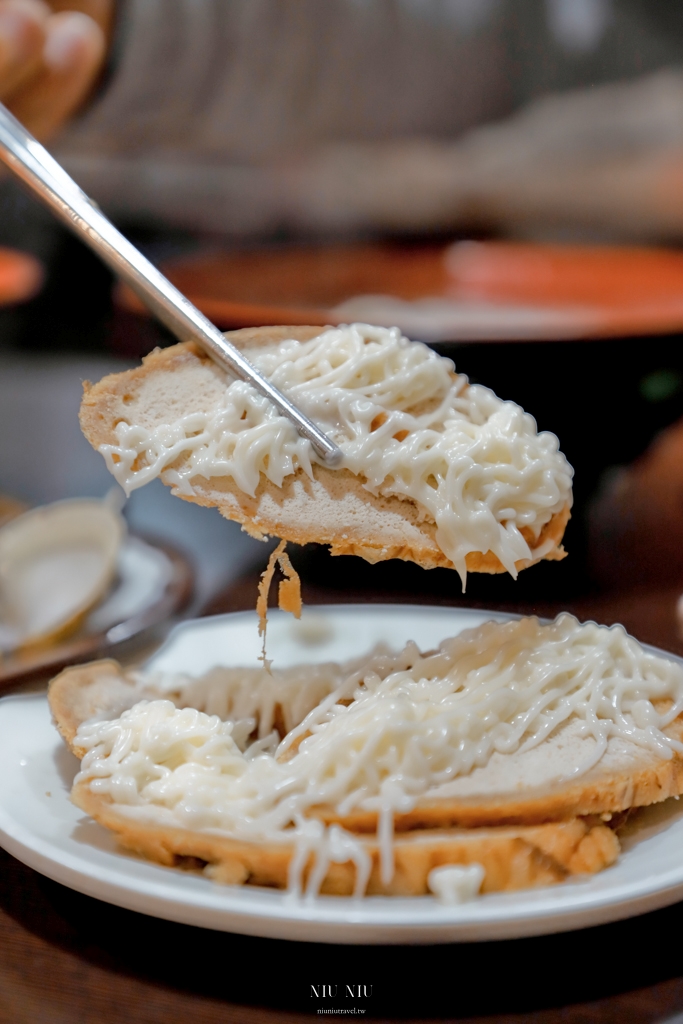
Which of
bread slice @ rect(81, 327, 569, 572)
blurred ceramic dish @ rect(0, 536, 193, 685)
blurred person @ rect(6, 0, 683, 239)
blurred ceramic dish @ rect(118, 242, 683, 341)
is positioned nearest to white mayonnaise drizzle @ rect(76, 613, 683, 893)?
bread slice @ rect(81, 327, 569, 572)

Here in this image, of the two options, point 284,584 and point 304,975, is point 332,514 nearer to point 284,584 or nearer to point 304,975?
point 284,584

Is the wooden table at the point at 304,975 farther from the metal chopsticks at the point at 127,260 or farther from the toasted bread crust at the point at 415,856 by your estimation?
the metal chopsticks at the point at 127,260

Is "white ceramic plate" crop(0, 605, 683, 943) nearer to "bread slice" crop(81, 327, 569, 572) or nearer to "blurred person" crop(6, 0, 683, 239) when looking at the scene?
"bread slice" crop(81, 327, 569, 572)

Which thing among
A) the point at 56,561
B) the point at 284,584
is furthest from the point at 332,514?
the point at 56,561

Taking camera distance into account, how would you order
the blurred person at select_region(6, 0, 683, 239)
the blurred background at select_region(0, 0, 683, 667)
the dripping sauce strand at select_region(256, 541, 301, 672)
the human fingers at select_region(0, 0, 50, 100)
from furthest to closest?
1. the blurred person at select_region(6, 0, 683, 239)
2. the blurred background at select_region(0, 0, 683, 667)
3. the human fingers at select_region(0, 0, 50, 100)
4. the dripping sauce strand at select_region(256, 541, 301, 672)

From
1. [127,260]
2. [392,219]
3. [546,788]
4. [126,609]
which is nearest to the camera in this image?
[546,788]

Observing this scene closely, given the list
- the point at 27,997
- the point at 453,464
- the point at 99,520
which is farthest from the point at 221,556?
the point at 27,997
